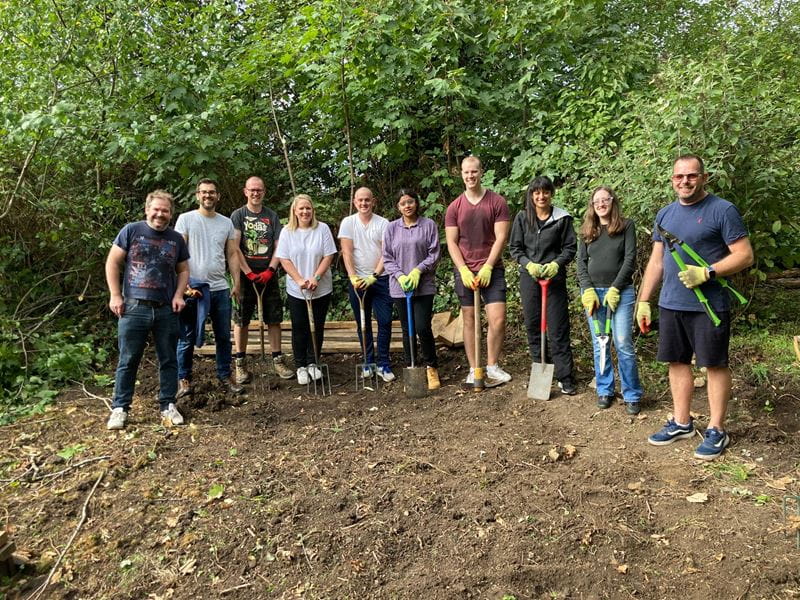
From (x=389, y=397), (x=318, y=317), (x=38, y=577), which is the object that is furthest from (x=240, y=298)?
(x=38, y=577)

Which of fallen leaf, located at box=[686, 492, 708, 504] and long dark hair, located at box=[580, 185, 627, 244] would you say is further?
long dark hair, located at box=[580, 185, 627, 244]

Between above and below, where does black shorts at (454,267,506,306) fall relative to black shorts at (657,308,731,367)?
above

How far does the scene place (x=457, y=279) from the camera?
16.1 feet

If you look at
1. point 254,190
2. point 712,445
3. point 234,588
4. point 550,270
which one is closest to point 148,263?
point 254,190

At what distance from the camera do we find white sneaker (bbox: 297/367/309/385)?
5.11 m

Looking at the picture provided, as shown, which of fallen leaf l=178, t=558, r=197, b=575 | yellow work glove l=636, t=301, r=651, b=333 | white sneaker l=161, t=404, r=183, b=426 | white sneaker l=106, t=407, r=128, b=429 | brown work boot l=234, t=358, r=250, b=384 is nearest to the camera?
fallen leaf l=178, t=558, r=197, b=575

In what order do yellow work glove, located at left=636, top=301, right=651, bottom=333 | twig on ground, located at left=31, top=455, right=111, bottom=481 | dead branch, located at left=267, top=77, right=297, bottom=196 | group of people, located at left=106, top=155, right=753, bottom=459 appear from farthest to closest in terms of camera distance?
Result: 1. dead branch, located at left=267, top=77, right=297, bottom=196
2. yellow work glove, located at left=636, top=301, right=651, bottom=333
3. twig on ground, located at left=31, top=455, right=111, bottom=481
4. group of people, located at left=106, top=155, right=753, bottom=459

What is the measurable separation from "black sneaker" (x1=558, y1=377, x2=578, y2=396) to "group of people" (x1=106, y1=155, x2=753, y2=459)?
11 millimetres

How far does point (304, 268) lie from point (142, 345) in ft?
4.98

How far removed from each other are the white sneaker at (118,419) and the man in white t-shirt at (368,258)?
2148mm

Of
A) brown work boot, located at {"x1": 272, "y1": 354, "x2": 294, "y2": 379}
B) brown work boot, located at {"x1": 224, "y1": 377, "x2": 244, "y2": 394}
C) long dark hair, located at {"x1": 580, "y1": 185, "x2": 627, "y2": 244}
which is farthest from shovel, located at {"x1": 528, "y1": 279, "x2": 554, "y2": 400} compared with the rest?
Answer: brown work boot, located at {"x1": 224, "y1": 377, "x2": 244, "y2": 394}

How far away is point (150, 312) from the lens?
161 inches

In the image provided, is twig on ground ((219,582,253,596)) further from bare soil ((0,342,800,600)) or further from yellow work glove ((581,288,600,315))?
yellow work glove ((581,288,600,315))

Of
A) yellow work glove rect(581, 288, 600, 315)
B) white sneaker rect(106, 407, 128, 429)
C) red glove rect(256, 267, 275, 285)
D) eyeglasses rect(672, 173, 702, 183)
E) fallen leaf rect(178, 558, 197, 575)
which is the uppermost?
eyeglasses rect(672, 173, 702, 183)
